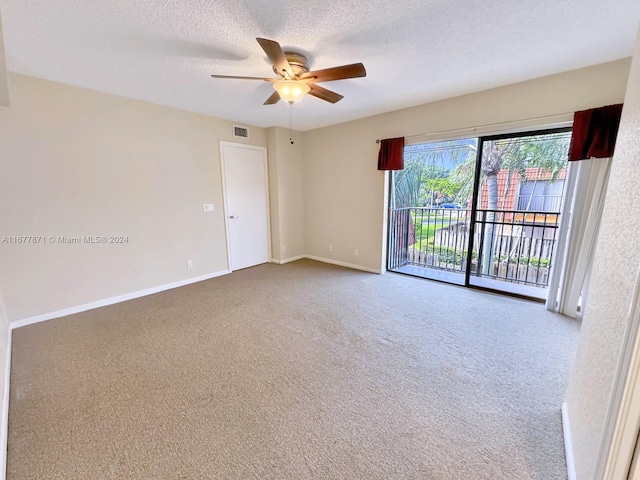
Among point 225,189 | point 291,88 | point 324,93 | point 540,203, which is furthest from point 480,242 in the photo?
point 225,189

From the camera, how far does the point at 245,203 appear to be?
439 centimetres

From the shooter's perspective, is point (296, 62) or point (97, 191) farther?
point (97, 191)

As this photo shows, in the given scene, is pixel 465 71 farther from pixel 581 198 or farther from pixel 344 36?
pixel 581 198

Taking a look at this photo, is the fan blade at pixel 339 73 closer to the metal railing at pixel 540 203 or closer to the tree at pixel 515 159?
the tree at pixel 515 159

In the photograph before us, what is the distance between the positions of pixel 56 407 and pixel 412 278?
12.5ft

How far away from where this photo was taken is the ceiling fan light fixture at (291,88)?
2.16 meters

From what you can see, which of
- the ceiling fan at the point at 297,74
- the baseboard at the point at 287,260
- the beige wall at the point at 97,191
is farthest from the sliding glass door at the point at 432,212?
the beige wall at the point at 97,191

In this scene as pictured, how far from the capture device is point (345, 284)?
373cm

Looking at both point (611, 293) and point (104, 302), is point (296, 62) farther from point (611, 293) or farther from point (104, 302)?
point (104, 302)

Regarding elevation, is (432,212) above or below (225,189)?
below

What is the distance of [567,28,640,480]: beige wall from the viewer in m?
0.91

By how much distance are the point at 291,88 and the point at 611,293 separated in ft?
7.60

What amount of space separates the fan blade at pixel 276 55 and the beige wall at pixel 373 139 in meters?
2.15

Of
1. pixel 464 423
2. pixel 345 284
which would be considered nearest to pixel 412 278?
pixel 345 284
